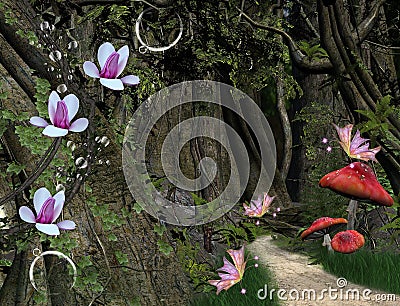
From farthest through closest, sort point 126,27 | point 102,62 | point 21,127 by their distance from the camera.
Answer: point 126,27, point 21,127, point 102,62

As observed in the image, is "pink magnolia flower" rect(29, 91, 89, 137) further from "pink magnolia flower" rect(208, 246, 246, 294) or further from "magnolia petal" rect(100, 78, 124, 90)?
"pink magnolia flower" rect(208, 246, 246, 294)

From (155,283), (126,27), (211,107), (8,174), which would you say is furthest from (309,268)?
(211,107)

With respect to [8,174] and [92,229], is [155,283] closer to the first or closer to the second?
[92,229]

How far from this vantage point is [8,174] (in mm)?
3281

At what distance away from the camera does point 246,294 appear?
409 centimetres

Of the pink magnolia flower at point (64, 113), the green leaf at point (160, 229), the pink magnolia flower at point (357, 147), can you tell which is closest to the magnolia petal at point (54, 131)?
the pink magnolia flower at point (64, 113)

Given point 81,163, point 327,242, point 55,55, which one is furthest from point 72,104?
point 327,242

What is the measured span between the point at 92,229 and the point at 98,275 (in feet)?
0.81

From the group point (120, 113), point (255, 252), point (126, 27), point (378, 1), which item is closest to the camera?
point (378, 1)

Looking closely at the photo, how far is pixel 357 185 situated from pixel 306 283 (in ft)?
4.91

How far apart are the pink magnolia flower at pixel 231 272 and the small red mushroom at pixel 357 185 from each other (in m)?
0.78

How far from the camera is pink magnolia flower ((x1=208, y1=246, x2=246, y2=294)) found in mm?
3874

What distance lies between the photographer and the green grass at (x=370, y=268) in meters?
4.51

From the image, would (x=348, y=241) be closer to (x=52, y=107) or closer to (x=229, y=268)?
(x=229, y=268)
